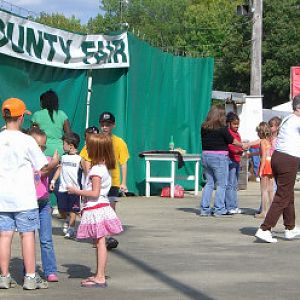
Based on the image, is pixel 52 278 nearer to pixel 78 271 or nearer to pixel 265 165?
pixel 78 271

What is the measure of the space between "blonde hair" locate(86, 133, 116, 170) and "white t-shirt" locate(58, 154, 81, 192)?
8.47ft

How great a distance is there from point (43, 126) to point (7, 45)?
1812 millimetres

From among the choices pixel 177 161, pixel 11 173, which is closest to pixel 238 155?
pixel 177 161

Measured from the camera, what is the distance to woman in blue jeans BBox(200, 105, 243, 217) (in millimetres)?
13820

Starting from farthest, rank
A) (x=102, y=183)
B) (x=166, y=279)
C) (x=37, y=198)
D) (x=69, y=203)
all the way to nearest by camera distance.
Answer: (x=69, y=203), (x=166, y=279), (x=102, y=183), (x=37, y=198)

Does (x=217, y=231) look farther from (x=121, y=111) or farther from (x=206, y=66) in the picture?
(x=206, y=66)

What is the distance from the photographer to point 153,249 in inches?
411

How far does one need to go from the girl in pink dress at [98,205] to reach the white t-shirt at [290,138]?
123 inches

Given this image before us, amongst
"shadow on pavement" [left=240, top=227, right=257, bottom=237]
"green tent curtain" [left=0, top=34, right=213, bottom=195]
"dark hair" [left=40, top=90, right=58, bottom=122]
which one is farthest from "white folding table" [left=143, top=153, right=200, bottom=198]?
"shadow on pavement" [left=240, top=227, right=257, bottom=237]

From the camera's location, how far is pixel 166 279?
8.53m

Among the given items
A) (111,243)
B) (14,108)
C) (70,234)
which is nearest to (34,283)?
(14,108)

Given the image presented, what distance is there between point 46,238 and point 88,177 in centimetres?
67

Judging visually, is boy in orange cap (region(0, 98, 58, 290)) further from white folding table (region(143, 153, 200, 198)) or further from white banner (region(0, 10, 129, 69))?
white folding table (region(143, 153, 200, 198))

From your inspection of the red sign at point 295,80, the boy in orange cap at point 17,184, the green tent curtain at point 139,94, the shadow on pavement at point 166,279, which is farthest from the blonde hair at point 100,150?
the red sign at point 295,80
